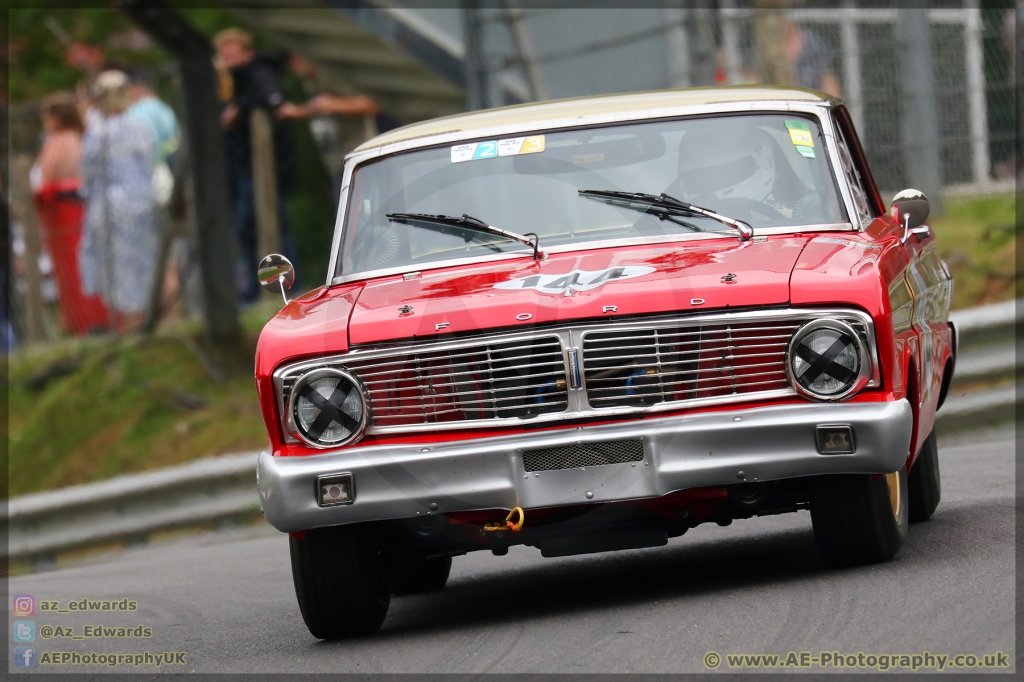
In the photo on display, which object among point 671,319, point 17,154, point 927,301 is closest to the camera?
point 671,319

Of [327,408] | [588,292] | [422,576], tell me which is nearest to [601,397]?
[588,292]

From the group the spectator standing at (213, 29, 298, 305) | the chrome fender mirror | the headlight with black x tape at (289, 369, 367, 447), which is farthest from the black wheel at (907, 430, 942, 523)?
the spectator standing at (213, 29, 298, 305)

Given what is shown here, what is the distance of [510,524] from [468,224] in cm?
141

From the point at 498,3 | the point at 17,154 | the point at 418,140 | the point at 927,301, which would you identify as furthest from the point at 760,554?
the point at 17,154

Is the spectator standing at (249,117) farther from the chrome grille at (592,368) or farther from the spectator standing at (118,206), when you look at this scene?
the chrome grille at (592,368)

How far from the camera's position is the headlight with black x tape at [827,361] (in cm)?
532

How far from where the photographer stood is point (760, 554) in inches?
267

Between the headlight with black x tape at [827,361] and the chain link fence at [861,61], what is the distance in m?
7.62

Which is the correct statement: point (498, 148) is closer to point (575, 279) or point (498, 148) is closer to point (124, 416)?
point (575, 279)

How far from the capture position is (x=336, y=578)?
5.80 metres

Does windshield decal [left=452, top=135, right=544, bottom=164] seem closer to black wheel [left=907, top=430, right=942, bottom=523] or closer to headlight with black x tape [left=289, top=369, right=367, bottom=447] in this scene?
headlight with black x tape [left=289, top=369, right=367, bottom=447]

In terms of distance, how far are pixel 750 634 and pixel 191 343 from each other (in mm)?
9780

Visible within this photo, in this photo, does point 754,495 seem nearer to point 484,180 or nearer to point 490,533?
point 490,533

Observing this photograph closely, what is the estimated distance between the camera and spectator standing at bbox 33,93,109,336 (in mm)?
14883
